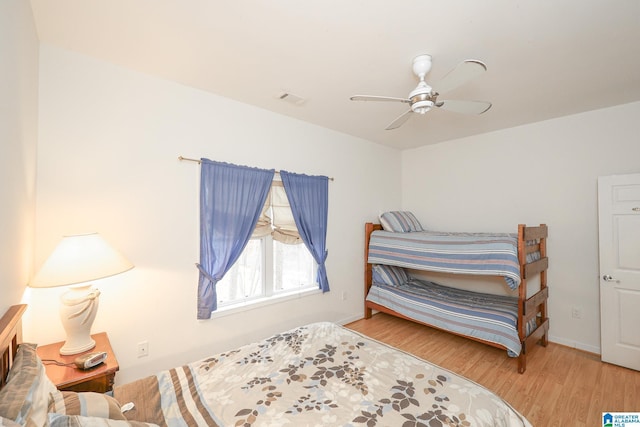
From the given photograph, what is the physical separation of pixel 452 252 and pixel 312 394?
216 centimetres

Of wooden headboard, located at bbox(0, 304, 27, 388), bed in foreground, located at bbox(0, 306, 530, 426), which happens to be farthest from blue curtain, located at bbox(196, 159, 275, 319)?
wooden headboard, located at bbox(0, 304, 27, 388)

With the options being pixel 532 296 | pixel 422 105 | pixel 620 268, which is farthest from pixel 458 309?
pixel 422 105

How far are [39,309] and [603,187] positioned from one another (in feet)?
16.0

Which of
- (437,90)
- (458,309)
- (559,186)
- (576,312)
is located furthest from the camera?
(559,186)

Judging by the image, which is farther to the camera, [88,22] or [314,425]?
Result: [88,22]

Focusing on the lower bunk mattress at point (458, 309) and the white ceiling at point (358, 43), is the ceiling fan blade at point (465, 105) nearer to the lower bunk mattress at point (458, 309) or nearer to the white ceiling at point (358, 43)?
the white ceiling at point (358, 43)

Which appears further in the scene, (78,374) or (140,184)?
(140,184)

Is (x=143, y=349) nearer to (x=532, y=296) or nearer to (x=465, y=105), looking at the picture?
(x=465, y=105)

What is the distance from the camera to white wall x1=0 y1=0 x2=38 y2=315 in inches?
43.6

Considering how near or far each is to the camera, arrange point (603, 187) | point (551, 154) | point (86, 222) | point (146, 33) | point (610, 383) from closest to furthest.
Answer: point (146, 33)
point (86, 222)
point (610, 383)
point (603, 187)
point (551, 154)

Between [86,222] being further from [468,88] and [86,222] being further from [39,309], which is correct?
[468,88]

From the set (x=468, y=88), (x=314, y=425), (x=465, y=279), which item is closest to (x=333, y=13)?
(x=468, y=88)

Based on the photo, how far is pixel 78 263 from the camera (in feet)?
5.08

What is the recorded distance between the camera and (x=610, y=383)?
2320 mm
